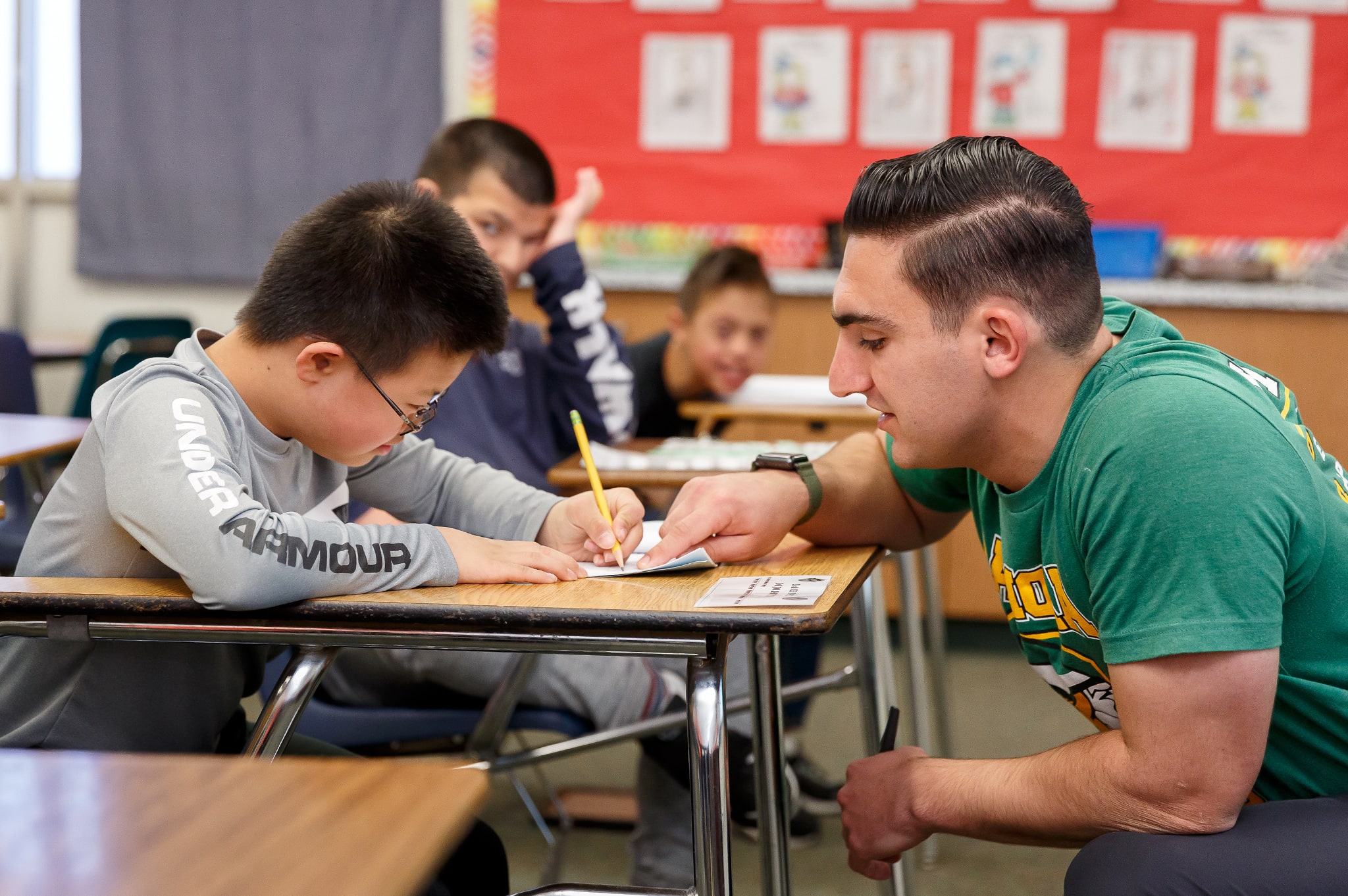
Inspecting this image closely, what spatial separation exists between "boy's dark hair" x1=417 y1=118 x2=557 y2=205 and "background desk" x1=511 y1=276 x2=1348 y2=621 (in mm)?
1264

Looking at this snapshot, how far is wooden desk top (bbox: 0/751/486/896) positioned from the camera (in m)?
0.51

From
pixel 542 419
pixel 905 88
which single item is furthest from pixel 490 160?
pixel 905 88

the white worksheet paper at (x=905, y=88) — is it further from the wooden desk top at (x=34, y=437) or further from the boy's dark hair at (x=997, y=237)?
the boy's dark hair at (x=997, y=237)

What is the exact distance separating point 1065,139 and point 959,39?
0.44 metres

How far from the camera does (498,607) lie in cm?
96

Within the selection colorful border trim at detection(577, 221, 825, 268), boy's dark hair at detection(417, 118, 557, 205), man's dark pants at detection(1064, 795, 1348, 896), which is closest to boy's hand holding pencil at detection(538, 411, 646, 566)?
man's dark pants at detection(1064, 795, 1348, 896)

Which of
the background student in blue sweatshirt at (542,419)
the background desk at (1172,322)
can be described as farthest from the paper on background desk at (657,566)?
the background desk at (1172,322)

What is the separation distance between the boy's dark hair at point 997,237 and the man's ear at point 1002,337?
1cm

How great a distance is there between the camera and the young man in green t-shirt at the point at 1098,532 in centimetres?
94

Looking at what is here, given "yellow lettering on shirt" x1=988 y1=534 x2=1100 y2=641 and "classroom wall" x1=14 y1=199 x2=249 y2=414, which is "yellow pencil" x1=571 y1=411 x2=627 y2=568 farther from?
"classroom wall" x1=14 y1=199 x2=249 y2=414

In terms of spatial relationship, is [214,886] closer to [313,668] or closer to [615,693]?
[313,668]

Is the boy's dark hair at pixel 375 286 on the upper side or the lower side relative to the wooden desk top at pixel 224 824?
upper

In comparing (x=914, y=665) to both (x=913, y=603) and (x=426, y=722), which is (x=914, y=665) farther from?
(x=426, y=722)

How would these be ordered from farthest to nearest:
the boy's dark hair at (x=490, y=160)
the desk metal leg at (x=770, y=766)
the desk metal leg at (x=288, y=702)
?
the boy's dark hair at (x=490, y=160), the desk metal leg at (x=770, y=766), the desk metal leg at (x=288, y=702)
